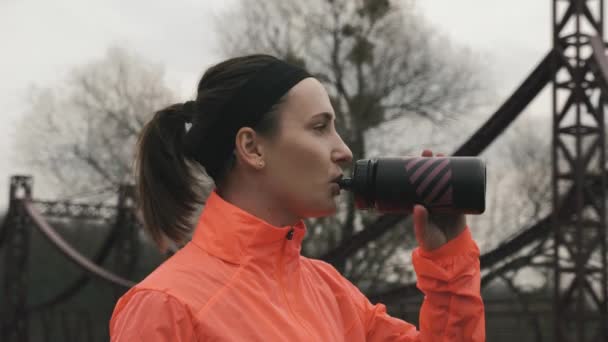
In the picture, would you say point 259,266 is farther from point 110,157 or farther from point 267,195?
point 110,157

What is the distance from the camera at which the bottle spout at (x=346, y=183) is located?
1487 millimetres

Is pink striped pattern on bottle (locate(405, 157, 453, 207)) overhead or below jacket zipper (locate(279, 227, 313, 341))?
overhead

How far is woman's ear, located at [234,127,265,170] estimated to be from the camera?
5.10ft

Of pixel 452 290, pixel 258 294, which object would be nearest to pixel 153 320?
pixel 258 294

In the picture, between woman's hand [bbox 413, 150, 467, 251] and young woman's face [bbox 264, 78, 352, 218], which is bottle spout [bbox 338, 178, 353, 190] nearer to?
young woman's face [bbox 264, 78, 352, 218]

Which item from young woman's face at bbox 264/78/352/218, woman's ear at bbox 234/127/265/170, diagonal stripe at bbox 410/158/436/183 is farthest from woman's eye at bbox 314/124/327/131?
diagonal stripe at bbox 410/158/436/183

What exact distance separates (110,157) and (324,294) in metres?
17.2

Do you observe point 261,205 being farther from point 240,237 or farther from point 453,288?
point 453,288

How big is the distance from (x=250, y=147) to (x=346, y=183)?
0.19m

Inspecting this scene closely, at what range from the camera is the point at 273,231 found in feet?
4.90

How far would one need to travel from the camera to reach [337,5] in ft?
52.4

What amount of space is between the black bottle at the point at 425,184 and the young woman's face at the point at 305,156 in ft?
0.25

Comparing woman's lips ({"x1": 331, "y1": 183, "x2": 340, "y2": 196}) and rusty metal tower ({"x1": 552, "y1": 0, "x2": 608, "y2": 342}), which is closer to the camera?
woman's lips ({"x1": 331, "y1": 183, "x2": 340, "y2": 196})

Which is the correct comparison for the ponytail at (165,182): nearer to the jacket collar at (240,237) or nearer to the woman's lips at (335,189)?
the jacket collar at (240,237)
